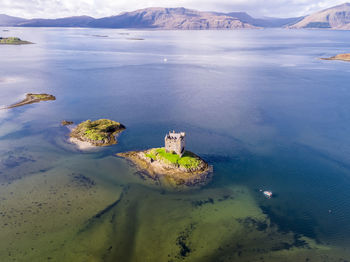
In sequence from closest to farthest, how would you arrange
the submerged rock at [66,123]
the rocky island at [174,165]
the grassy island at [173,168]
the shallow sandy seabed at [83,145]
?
the grassy island at [173,168] → the rocky island at [174,165] → the shallow sandy seabed at [83,145] → the submerged rock at [66,123]

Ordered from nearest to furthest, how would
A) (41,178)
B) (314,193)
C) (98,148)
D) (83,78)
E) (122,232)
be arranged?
(122,232) → (314,193) → (41,178) → (98,148) → (83,78)

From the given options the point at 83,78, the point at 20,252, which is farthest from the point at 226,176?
the point at 83,78

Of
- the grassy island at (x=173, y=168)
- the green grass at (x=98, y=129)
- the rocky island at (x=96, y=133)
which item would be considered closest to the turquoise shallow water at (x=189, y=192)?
the grassy island at (x=173, y=168)

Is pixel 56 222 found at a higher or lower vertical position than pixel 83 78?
lower

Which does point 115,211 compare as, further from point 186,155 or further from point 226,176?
point 226,176

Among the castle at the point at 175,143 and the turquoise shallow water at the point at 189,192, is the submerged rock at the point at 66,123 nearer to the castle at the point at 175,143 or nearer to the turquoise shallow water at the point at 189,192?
the turquoise shallow water at the point at 189,192

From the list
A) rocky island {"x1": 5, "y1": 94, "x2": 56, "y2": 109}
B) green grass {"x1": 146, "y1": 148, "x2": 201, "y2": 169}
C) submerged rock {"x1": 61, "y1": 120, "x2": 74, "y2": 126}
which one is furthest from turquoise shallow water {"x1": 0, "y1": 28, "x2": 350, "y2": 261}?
green grass {"x1": 146, "y1": 148, "x2": 201, "y2": 169}
